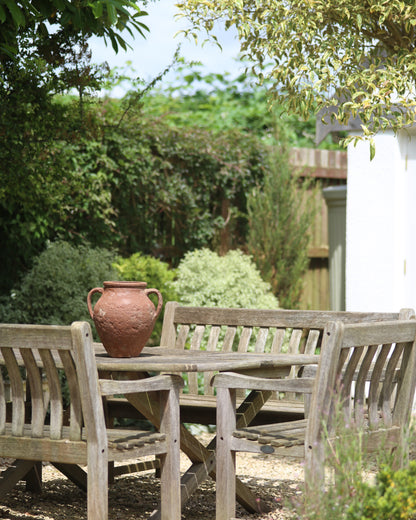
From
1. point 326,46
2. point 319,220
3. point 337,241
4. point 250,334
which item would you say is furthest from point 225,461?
point 319,220

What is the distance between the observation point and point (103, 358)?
13.0 feet

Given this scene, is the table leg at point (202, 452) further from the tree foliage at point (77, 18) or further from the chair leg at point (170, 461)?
the tree foliage at point (77, 18)

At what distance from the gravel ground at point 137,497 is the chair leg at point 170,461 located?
2.05 feet

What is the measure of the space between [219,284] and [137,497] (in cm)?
307

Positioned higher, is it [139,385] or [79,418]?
[139,385]

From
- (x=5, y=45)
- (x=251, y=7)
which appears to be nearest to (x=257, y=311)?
(x=251, y=7)

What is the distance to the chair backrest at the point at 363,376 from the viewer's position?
3508 mm

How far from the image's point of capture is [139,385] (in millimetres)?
3576

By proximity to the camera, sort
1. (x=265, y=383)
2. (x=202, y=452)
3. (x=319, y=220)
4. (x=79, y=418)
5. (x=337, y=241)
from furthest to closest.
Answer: (x=319, y=220) → (x=337, y=241) → (x=202, y=452) → (x=265, y=383) → (x=79, y=418)

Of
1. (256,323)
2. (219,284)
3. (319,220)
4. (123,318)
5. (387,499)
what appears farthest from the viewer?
(319,220)

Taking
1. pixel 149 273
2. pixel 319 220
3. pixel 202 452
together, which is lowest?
pixel 202 452

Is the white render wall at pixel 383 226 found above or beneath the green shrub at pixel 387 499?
above

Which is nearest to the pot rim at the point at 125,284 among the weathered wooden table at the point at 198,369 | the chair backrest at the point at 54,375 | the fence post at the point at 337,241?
the weathered wooden table at the point at 198,369

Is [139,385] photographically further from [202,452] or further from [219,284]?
[219,284]
